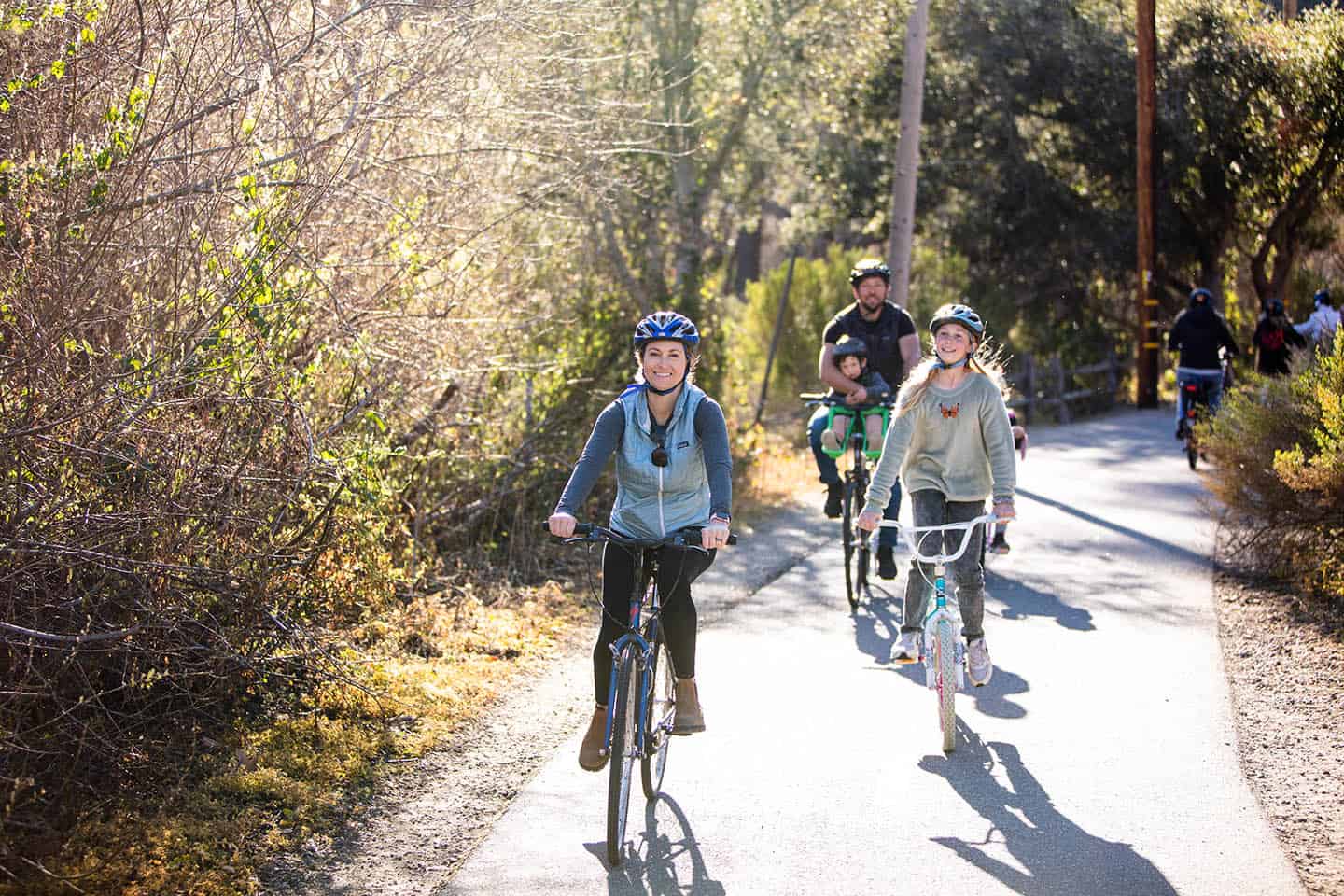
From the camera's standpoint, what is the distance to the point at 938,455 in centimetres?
Answer: 761

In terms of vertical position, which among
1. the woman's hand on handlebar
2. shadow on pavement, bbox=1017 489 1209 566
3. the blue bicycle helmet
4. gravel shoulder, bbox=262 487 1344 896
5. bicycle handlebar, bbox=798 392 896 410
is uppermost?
the blue bicycle helmet

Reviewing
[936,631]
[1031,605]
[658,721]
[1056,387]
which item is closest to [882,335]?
[1031,605]

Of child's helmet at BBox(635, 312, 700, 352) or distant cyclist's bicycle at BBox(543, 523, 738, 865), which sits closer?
distant cyclist's bicycle at BBox(543, 523, 738, 865)

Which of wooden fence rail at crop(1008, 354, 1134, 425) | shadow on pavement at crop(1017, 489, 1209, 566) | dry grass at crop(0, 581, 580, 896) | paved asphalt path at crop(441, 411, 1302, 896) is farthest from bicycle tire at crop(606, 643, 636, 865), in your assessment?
wooden fence rail at crop(1008, 354, 1134, 425)

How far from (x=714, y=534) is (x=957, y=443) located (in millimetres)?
A: 2099

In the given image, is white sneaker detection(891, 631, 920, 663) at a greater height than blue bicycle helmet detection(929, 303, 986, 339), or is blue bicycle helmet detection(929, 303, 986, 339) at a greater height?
blue bicycle helmet detection(929, 303, 986, 339)

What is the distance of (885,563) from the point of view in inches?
423

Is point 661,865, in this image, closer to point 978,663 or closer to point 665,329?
point 665,329

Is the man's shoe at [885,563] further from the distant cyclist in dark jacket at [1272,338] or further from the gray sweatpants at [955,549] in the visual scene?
the distant cyclist in dark jacket at [1272,338]

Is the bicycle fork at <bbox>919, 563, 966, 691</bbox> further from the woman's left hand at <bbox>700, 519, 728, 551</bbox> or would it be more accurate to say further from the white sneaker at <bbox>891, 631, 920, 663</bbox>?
the woman's left hand at <bbox>700, 519, 728, 551</bbox>

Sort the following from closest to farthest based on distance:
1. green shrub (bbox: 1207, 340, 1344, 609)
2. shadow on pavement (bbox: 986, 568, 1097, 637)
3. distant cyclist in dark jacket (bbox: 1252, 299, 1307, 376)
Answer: green shrub (bbox: 1207, 340, 1344, 609) < shadow on pavement (bbox: 986, 568, 1097, 637) < distant cyclist in dark jacket (bbox: 1252, 299, 1307, 376)

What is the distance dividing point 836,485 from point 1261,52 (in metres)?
14.3

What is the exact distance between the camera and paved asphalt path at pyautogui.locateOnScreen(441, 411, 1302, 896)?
5.57m

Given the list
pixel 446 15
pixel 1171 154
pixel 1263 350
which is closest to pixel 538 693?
pixel 446 15
